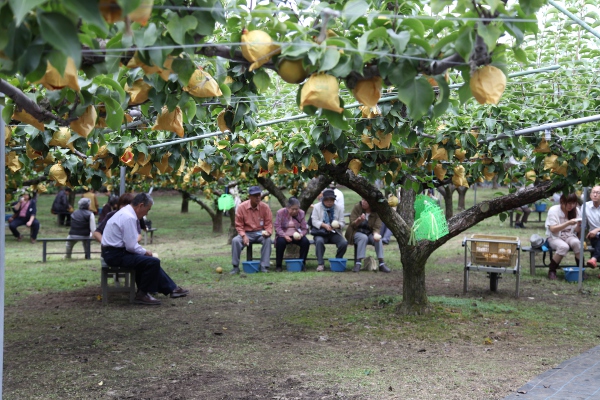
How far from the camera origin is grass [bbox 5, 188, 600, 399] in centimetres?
424

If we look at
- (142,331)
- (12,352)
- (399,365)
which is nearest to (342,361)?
(399,365)

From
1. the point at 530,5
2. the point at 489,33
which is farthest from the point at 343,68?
the point at 530,5

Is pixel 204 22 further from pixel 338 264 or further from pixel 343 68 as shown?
pixel 338 264

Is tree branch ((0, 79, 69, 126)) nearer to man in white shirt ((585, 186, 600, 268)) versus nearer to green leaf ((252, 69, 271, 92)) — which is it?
green leaf ((252, 69, 271, 92))

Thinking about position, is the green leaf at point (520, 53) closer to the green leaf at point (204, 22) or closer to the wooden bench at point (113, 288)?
the green leaf at point (204, 22)

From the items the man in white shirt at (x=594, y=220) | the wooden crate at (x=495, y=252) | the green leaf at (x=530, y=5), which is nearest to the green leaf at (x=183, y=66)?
the green leaf at (x=530, y=5)

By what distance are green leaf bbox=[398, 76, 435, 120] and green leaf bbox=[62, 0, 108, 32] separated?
3.26 feet

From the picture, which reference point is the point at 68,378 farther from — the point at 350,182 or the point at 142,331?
the point at 350,182

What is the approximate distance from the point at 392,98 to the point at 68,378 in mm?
2808

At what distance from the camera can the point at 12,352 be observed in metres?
5.00

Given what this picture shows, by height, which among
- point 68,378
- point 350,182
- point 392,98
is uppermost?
point 392,98

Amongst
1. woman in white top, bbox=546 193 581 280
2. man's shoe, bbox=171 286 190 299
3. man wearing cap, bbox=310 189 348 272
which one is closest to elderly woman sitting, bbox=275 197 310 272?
man wearing cap, bbox=310 189 348 272

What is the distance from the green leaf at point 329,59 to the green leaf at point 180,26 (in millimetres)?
403

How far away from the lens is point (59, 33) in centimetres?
150
